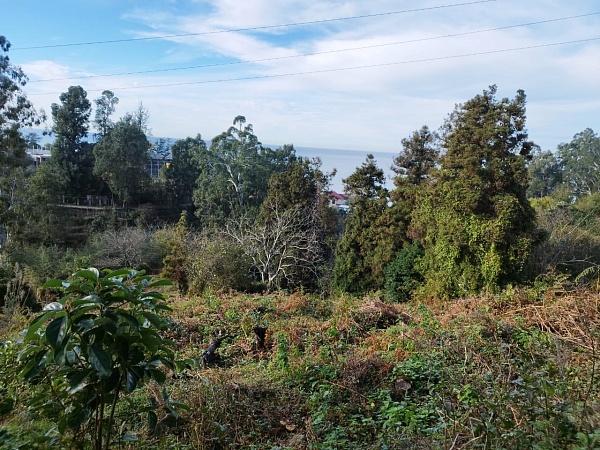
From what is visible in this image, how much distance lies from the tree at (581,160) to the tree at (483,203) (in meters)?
20.0

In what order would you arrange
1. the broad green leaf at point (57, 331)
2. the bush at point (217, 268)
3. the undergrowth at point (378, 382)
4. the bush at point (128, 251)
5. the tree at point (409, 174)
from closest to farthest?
the broad green leaf at point (57, 331) < the undergrowth at point (378, 382) < the bush at point (217, 268) < the tree at point (409, 174) < the bush at point (128, 251)

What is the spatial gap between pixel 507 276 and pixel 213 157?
16.4 metres

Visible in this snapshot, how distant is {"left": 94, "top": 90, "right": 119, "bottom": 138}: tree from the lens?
23812 millimetres

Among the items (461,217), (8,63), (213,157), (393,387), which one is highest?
(8,63)

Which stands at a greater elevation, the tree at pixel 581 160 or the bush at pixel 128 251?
the tree at pixel 581 160

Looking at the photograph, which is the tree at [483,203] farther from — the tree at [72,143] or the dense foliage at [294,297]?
the tree at [72,143]

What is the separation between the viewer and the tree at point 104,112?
2381 centimetres

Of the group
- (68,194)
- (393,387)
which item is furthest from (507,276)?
(68,194)

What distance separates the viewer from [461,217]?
10195 mm

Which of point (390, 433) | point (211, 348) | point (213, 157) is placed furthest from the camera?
point (213, 157)

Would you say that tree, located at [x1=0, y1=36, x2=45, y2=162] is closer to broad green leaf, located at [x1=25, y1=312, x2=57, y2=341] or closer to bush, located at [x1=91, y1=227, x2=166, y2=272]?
bush, located at [x1=91, y1=227, x2=166, y2=272]

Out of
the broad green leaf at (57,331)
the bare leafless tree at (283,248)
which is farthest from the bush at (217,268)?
the broad green leaf at (57,331)

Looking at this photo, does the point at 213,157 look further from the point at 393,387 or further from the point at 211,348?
the point at 393,387

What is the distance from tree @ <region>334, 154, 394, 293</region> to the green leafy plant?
11822mm
